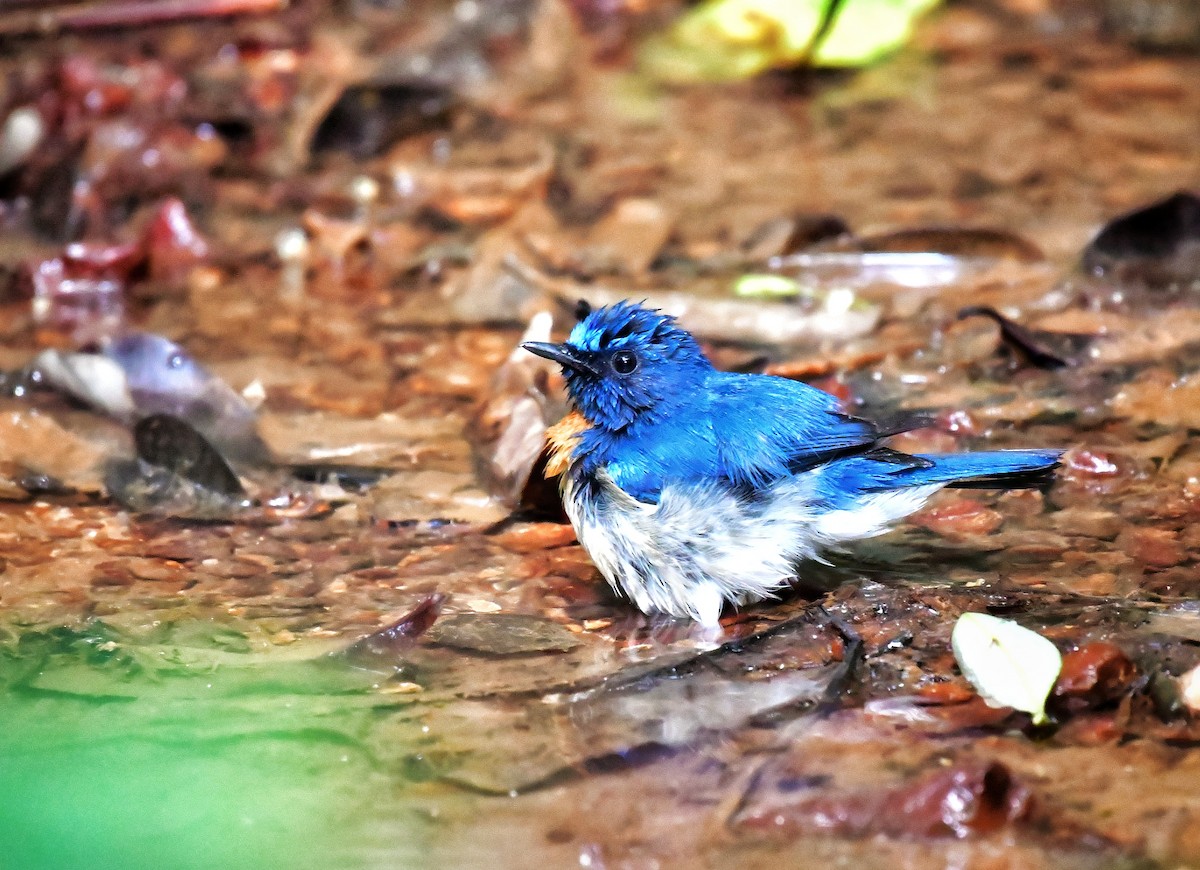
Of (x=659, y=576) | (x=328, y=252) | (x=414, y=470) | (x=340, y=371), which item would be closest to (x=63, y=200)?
(x=328, y=252)

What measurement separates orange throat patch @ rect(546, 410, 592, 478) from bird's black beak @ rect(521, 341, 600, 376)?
0.50 feet

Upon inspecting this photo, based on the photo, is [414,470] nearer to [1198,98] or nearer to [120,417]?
[120,417]

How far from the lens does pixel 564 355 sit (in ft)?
13.0

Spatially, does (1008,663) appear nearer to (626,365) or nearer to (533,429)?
(626,365)

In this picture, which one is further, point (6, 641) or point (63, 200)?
point (63, 200)

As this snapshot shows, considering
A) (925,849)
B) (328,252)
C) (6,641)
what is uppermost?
(328,252)

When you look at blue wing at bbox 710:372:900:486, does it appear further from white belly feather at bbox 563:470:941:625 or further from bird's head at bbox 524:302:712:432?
bird's head at bbox 524:302:712:432

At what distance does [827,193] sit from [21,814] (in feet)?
15.5

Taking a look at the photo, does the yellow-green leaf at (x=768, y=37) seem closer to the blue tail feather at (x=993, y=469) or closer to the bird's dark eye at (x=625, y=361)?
the bird's dark eye at (x=625, y=361)

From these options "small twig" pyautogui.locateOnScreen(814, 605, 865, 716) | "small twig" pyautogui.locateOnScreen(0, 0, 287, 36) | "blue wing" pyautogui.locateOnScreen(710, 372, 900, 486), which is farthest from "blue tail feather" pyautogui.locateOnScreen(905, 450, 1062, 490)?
"small twig" pyautogui.locateOnScreen(0, 0, 287, 36)

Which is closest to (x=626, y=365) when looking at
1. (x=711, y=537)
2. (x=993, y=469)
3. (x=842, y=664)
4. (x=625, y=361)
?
(x=625, y=361)

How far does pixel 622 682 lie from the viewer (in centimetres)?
323

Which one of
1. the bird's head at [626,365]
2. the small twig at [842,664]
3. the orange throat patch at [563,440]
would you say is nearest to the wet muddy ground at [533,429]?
the small twig at [842,664]

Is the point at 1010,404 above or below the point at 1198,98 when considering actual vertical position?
below
